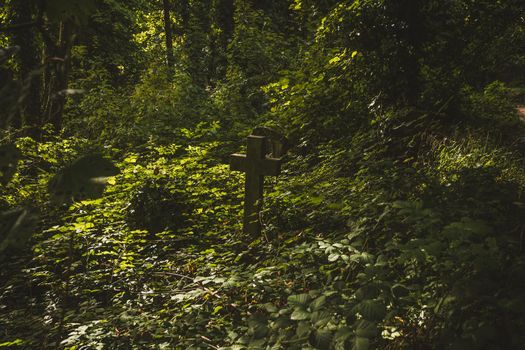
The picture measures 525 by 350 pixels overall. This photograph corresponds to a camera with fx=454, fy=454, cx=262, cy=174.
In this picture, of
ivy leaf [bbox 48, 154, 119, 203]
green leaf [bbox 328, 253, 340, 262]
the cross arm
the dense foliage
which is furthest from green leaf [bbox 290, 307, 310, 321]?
the cross arm

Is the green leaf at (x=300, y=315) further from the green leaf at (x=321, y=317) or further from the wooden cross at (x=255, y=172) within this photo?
the wooden cross at (x=255, y=172)

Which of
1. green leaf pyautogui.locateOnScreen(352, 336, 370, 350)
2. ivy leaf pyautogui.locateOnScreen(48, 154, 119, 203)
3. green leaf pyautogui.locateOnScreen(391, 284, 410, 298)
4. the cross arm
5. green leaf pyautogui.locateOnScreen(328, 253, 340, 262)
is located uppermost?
ivy leaf pyautogui.locateOnScreen(48, 154, 119, 203)

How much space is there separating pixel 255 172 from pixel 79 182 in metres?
4.04

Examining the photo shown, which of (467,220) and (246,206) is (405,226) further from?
(246,206)

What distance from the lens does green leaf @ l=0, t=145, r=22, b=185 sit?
31.4 inches

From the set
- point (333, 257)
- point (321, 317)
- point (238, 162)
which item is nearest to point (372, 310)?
point (321, 317)

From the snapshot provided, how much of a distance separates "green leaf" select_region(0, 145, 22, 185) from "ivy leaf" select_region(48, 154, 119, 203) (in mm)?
77

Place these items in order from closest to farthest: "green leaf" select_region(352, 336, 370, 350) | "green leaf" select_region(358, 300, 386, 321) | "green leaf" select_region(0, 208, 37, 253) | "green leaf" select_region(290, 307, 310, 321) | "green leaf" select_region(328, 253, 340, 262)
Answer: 1. "green leaf" select_region(0, 208, 37, 253)
2. "green leaf" select_region(352, 336, 370, 350)
3. "green leaf" select_region(358, 300, 386, 321)
4. "green leaf" select_region(290, 307, 310, 321)
5. "green leaf" select_region(328, 253, 340, 262)

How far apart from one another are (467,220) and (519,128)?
7731 millimetres

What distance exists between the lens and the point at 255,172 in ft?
15.8

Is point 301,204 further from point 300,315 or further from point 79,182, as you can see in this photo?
point 79,182

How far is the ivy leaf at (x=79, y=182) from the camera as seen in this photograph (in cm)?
79

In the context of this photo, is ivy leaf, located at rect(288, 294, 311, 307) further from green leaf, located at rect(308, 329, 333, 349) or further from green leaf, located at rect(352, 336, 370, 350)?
green leaf, located at rect(352, 336, 370, 350)

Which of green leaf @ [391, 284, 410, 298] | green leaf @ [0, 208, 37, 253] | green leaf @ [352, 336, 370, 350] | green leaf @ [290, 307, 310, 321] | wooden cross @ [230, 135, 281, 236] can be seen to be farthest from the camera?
wooden cross @ [230, 135, 281, 236]
